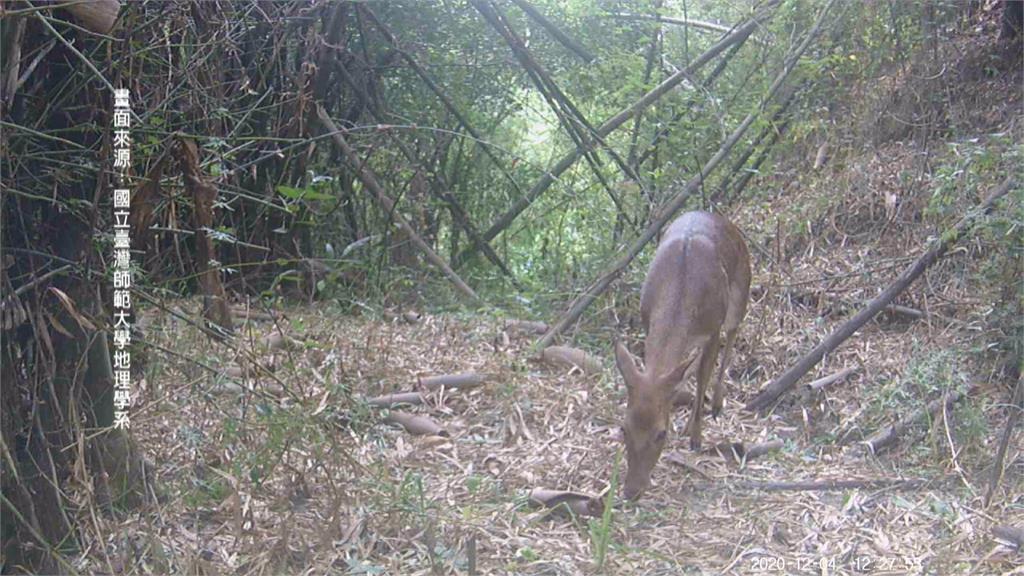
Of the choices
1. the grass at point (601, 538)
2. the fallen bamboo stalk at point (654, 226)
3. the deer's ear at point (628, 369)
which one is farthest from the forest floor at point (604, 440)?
the deer's ear at point (628, 369)

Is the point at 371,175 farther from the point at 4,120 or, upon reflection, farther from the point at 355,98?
the point at 4,120

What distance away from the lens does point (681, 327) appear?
5293 millimetres

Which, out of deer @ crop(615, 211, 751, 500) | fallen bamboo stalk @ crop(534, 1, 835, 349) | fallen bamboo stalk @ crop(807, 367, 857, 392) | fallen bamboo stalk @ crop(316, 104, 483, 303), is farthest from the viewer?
fallen bamboo stalk @ crop(316, 104, 483, 303)

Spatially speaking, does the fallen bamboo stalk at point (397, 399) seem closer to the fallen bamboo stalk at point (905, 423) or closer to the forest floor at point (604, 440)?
the forest floor at point (604, 440)

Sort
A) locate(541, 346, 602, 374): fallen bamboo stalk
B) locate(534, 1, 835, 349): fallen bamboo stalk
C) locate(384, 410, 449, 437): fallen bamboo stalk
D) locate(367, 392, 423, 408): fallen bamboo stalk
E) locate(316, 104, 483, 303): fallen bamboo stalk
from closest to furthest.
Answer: locate(384, 410, 449, 437): fallen bamboo stalk < locate(367, 392, 423, 408): fallen bamboo stalk < locate(541, 346, 602, 374): fallen bamboo stalk < locate(534, 1, 835, 349): fallen bamboo stalk < locate(316, 104, 483, 303): fallen bamboo stalk

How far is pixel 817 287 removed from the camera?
22.4 ft

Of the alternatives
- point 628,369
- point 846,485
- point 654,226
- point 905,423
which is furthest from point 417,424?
point 905,423

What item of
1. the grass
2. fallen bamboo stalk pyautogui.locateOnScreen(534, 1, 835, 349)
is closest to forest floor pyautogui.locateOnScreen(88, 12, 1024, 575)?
the grass

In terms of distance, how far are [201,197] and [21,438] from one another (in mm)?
1006

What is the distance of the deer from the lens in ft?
15.8

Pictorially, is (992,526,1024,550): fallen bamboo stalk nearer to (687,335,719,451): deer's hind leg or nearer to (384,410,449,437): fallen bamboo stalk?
(687,335,719,451): deer's hind leg

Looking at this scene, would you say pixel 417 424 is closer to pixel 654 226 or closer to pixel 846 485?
pixel 846 485

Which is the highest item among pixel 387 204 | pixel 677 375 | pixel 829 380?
pixel 387 204

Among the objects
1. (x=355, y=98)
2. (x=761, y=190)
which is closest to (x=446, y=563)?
(x=355, y=98)
